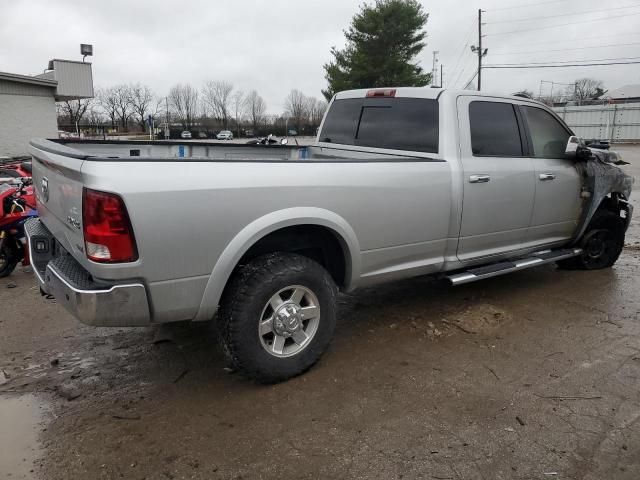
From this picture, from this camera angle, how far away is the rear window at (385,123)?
13.9 ft

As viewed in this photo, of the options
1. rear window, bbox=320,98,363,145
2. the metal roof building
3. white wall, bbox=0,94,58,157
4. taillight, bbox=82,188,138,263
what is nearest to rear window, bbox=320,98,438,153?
rear window, bbox=320,98,363,145

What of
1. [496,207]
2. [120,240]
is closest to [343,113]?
[496,207]

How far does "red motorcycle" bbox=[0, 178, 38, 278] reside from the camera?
571 cm

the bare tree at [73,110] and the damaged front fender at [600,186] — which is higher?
the bare tree at [73,110]

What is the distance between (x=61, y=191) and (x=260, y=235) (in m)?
1.21

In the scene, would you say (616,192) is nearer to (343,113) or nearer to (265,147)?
(343,113)

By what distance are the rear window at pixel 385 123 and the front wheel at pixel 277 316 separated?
62.6 inches

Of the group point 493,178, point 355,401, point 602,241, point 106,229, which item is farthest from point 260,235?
point 602,241

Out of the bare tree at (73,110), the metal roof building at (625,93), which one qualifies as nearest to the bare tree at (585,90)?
the metal roof building at (625,93)

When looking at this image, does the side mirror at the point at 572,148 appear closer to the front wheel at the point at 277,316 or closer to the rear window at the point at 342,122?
the rear window at the point at 342,122

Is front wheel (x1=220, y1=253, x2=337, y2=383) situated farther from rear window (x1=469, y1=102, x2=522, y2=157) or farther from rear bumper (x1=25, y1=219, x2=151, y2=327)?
rear window (x1=469, y1=102, x2=522, y2=157)

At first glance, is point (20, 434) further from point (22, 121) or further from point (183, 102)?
point (183, 102)

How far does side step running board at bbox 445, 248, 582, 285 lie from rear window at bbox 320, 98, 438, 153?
3.51ft

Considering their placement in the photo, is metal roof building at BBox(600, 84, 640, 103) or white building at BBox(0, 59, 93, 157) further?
metal roof building at BBox(600, 84, 640, 103)
